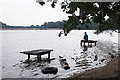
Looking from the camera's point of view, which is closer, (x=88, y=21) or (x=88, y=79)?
(x=88, y=21)

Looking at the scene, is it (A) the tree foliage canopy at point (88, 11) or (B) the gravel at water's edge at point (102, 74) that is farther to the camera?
(B) the gravel at water's edge at point (102, 74)

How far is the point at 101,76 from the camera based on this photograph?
12.8 m

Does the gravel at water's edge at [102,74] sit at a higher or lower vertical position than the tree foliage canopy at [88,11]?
lower

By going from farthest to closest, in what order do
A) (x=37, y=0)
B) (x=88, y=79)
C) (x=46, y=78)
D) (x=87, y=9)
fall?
1. (x=46, y=78)
2. (x=88, y=79)
3. (x=37, y=0)
4. (x=87, y=9)

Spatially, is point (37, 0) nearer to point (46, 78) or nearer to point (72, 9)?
point (72, 9)

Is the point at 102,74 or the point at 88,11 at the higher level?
the point at 88,11

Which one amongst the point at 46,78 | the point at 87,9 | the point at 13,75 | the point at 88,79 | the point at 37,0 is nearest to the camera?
the point at 87,9

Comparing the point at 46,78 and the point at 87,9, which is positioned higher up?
the point at 87,9

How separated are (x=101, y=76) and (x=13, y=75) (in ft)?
24.0

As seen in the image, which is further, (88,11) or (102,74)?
(102,74)

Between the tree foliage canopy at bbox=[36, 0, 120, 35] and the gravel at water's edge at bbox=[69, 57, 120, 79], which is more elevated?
A: the tree foliage canopy at bbox=[36, 0, 120, 35]

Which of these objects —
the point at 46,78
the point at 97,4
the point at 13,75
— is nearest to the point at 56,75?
the point at 46,78

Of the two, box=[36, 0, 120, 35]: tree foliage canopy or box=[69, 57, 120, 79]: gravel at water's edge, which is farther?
box=[69, 57, 120, 79]: gravel at water's edge

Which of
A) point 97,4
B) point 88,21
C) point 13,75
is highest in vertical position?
point 97,4
